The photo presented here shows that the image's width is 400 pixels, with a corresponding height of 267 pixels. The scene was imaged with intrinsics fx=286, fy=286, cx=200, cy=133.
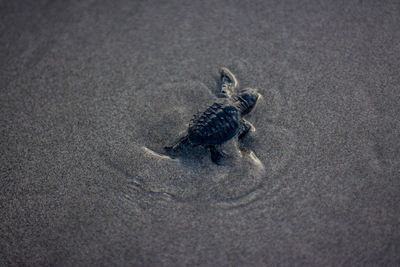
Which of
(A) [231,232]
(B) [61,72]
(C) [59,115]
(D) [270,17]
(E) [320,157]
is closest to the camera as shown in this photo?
(A) [231,232]

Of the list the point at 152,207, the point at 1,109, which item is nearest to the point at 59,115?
the point at 1,109

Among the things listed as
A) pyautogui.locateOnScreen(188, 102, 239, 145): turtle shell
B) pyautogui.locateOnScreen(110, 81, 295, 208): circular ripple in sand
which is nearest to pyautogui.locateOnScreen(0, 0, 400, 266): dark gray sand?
pyautogui.locateOnScreen(110, 81, 295, 208): circular ripple in sand

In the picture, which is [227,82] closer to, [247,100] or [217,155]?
[247,100]

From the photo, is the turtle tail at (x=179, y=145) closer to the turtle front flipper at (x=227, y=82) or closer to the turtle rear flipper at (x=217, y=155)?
the turtle rear flipper at (x=217, y=155)

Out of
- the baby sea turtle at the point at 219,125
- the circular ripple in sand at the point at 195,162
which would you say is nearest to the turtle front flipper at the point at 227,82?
the baby sea turtle at the point at 219,125

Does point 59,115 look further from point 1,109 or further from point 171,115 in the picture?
point 171,115

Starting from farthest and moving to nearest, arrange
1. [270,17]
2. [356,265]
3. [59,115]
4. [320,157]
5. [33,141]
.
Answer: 1. [270,17]
2. [59,115]
3. [33,141]
4. [320,157]
5. [356,265]
